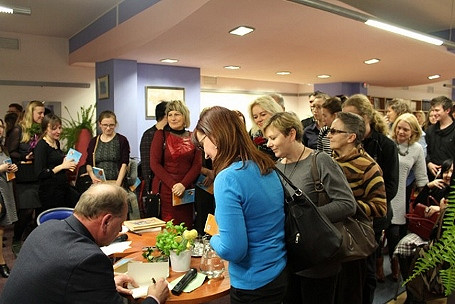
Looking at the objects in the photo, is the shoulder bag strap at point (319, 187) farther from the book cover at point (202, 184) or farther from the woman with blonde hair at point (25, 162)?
the woman with blonde hair at point (25, 162)

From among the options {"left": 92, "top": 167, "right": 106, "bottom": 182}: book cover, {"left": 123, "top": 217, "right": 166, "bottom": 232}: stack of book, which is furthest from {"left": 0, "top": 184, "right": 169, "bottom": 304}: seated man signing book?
{"left": 92, "top": 167, "right": 106, "bottom": 182}: book cover

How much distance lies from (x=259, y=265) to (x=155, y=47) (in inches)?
187

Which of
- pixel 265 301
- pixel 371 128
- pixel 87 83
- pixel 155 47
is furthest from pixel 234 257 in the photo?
pixel 87 83

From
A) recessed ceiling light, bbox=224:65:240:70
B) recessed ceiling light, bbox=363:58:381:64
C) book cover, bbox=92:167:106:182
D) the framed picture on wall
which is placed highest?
recessed ceiling light, bbox=363:58:381:64

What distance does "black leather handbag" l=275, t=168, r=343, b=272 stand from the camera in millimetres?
1551

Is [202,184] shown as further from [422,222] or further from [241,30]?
[241,30]

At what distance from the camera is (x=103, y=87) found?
6750mm

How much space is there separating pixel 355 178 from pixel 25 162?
3.82 meters

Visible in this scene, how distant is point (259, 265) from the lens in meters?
1.51

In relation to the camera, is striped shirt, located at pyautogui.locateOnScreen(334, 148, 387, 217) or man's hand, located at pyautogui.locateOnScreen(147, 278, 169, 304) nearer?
man's hand, located at pyautogui.locateOnScreen(147, 278, 169, 304)

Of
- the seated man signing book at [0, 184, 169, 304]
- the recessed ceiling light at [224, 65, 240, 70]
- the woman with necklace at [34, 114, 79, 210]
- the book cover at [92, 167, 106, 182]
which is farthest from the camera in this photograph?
the recessed ceiling light at [224, 65, 240, 70]

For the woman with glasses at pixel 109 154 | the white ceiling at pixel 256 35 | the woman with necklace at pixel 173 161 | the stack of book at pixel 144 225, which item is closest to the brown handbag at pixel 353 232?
the stack of book at pixel 144 225

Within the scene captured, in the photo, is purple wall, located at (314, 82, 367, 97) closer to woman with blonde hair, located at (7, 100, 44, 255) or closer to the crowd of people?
the crowd of people

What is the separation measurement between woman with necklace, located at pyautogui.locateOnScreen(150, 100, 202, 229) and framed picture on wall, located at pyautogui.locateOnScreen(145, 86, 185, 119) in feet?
14.0
